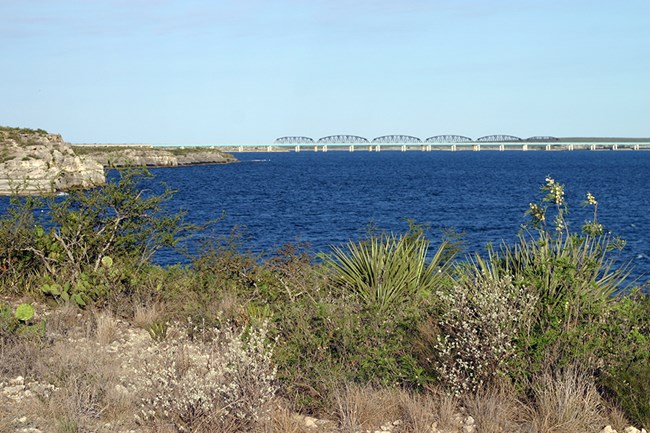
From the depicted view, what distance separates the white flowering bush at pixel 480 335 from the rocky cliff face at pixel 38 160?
47.9 metres

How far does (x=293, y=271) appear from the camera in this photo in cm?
1100

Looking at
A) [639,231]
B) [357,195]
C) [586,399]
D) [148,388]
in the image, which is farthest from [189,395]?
[357,195]

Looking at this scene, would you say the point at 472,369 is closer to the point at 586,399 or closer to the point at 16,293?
the point at 586,399

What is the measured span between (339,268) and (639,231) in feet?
104

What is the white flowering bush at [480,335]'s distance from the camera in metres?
6.48

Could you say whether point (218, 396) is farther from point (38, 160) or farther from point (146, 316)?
point (38, 160)

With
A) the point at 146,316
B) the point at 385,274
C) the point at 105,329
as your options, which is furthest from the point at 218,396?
the point at 385,274

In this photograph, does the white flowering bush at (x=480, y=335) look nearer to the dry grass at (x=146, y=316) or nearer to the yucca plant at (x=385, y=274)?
the yucca plant at (x=385, y=274)

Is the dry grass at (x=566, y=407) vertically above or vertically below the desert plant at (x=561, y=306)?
below

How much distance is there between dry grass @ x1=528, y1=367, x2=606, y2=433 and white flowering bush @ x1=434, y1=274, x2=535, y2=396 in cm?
42

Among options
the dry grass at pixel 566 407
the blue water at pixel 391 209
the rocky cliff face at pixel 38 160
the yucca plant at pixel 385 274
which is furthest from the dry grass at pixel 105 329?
the rocky cliff face at pixel 38 160

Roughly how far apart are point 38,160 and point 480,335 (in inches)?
2264

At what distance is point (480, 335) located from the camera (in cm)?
671

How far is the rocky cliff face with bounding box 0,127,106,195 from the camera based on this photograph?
5516 cm
